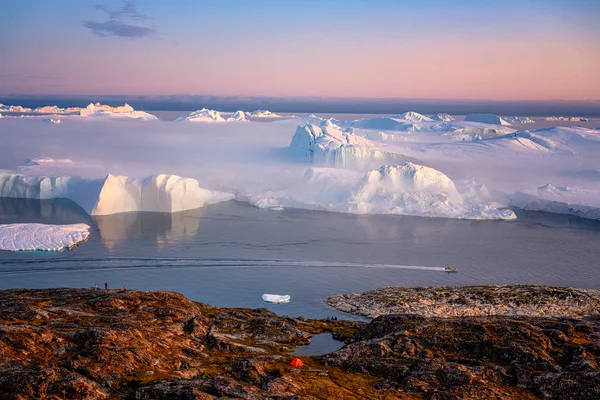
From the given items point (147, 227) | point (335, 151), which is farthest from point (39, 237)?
point (335, 151)

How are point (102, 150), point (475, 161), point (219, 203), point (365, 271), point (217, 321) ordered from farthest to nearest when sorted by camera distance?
point (102, 150) < point (475, 161) < point (219, 203) < point (365, 271) < point (217, 321)

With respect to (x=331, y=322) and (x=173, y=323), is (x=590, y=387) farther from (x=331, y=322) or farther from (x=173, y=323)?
(x=173, y=323)

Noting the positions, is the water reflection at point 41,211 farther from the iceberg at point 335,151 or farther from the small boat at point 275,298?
the iceberg at point 335,151

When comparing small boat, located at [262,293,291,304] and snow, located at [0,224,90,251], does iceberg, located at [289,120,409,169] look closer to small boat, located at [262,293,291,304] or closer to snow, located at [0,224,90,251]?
snow, located at [0,224,90,251]

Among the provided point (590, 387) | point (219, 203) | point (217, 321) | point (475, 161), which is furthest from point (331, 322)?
point (475, 161)

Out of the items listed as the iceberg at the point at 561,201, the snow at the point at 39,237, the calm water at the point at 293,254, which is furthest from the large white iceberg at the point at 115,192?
the iceberg at the point at 561,201
